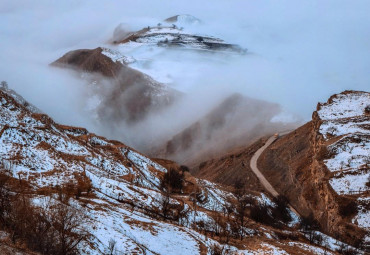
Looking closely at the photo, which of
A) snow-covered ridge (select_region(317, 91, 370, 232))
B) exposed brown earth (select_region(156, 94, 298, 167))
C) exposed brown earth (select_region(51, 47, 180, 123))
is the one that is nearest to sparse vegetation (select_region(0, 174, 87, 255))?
snow-covered ridge (select_region(317, 91, 370, 232))

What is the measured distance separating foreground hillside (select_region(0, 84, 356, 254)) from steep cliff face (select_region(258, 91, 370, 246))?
20.7ft

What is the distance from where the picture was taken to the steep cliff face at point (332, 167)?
5600cm

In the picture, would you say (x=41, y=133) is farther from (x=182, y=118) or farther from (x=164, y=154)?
(x=182, y=118)

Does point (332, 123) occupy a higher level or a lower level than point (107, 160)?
higher

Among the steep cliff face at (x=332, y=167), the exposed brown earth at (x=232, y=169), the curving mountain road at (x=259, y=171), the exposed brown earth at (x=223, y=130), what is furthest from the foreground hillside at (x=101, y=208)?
the exposed brown earth at (x=223, y=130)

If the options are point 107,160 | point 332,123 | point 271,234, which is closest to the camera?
point 271,234

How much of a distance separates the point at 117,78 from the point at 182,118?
37489 millimetres

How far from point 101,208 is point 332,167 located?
44.1 meters

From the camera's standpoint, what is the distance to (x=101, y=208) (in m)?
34.9

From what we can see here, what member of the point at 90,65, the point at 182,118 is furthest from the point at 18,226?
the point at 90,65

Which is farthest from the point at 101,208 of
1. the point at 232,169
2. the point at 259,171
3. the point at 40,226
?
the point at 232,169

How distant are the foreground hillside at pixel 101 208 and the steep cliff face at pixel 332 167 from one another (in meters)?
6.31

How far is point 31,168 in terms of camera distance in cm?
4034

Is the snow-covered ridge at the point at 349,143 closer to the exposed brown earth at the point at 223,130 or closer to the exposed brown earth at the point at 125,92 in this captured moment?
the exposed brown earth at the point at 223,130
